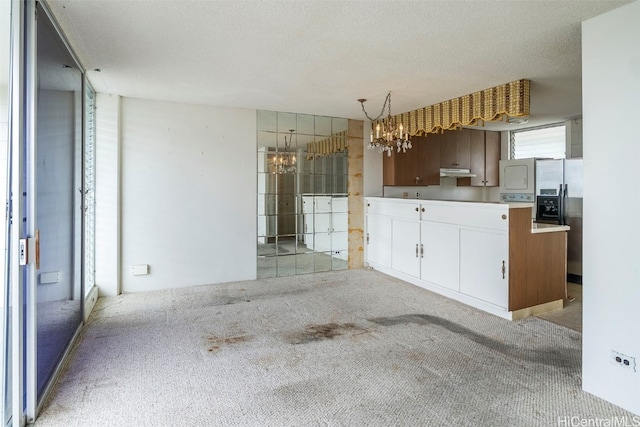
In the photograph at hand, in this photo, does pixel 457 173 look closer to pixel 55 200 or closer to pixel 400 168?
pixel 400 168

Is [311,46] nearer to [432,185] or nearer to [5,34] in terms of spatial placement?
[5,34]

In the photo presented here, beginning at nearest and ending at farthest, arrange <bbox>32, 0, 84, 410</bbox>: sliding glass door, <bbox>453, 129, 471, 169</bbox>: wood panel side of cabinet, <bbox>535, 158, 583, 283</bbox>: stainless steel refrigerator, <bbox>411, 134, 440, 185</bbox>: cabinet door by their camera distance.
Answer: <bbox>32, 0, 84, 410</bbox>: sliding glass door → <bbox>535, 158, 583, 283</bbox>: stainless steel refrigerator → <bbox>411, 134, 440, 185</bbox>: cabinet door → <bbox>453, 129, 471, 169</bbox>: wood panel side of cabinet

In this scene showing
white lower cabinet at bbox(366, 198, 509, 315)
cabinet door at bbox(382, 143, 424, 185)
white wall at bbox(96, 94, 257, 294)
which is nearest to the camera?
white lower cabinet at bbox(366, 198, 509, 315)

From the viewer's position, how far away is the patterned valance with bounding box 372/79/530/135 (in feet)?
12.1

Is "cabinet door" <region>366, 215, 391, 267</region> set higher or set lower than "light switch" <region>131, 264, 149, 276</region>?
higher

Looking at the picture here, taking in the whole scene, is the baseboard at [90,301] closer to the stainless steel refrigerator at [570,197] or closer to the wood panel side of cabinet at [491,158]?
the stainless steel refrigerator at [570,197]

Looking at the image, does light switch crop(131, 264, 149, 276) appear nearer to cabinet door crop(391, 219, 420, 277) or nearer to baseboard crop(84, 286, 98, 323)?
baseboard crop(84, 286, 98, 323)

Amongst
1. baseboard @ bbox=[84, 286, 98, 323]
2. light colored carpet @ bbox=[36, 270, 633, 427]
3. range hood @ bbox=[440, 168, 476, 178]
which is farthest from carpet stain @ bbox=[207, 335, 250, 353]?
range hood @ bbox=[440, 168, 476, 178]

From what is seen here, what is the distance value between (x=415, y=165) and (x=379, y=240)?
1.46 m

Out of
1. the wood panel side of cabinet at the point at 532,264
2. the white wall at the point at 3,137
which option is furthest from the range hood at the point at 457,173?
the white wall at the point at 3,137

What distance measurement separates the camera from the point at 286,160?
17.3 feet

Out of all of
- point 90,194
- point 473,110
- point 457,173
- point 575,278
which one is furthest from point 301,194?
point 575,278

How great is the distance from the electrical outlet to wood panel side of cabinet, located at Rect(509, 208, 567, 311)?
4.53ft

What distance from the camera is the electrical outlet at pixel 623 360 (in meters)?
2.06
